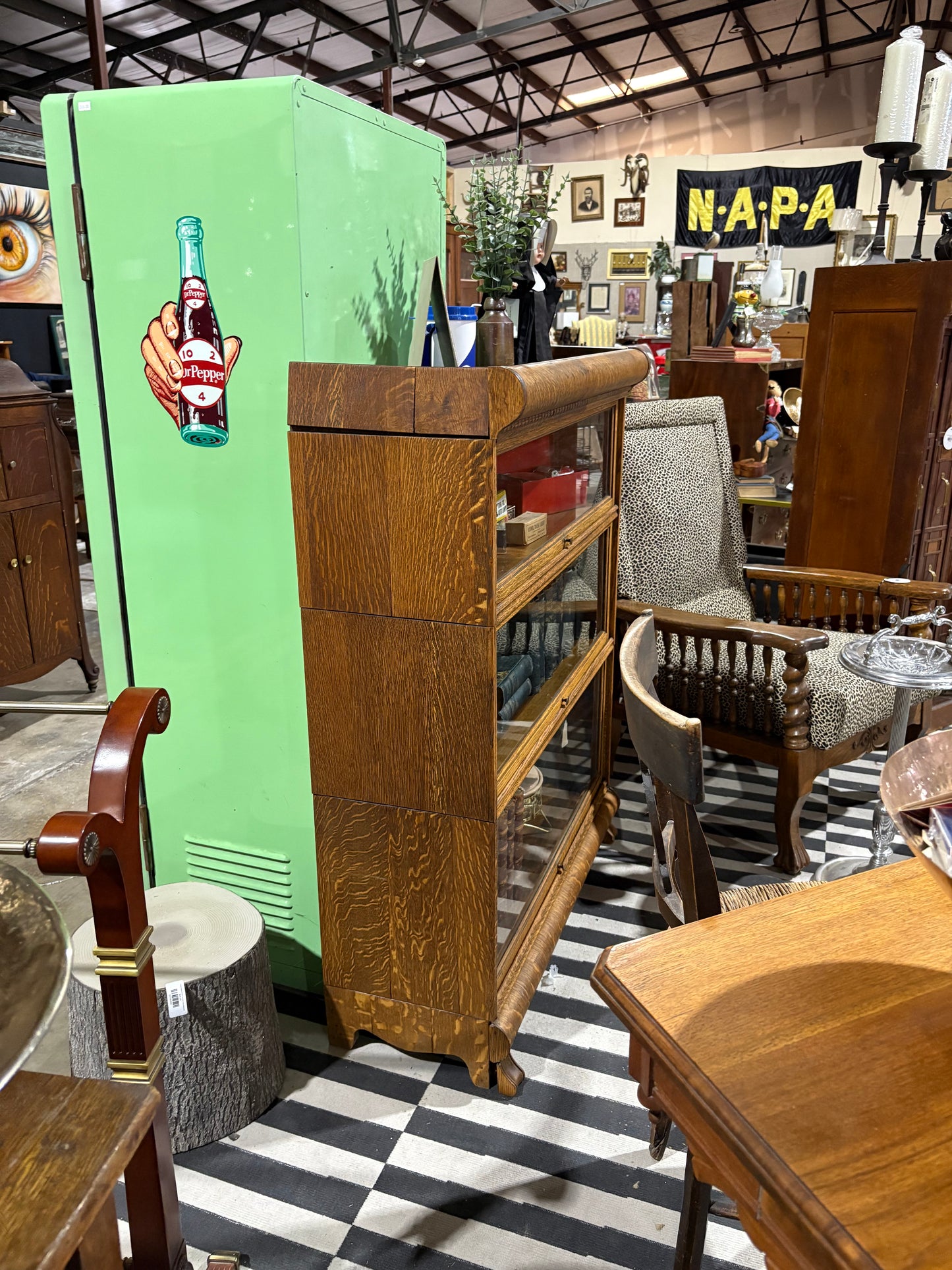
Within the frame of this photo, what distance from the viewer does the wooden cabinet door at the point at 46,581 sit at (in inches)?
150

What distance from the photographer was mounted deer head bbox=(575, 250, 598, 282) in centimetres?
1132

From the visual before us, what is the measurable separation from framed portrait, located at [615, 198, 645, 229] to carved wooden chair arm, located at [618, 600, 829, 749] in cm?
1034

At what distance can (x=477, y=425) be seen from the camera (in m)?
1.52

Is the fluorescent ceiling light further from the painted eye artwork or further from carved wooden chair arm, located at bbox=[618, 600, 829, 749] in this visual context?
carved wooden chair arm, located at bbox=[618, 600, 829, 749]

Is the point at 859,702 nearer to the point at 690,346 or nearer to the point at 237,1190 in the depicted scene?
the point at 237,1190

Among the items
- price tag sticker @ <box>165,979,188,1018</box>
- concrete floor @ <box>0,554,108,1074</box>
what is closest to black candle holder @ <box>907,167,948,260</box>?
price tag sticker @ <box>165,979,188,1018</box>

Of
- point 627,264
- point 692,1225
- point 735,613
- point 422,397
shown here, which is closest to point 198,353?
point 422,397

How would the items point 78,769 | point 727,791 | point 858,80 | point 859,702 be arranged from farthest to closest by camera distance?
point 858,80, point 78,769, point 727,791, point 859,702

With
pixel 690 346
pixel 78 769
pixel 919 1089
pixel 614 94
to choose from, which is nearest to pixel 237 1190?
pixel 919 1089

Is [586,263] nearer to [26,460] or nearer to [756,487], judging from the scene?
[756,487]

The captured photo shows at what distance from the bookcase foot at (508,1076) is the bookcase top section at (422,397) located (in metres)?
1.22

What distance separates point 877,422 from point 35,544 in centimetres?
325

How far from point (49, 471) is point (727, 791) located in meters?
3.00

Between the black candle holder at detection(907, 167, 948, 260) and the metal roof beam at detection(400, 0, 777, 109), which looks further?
the metal roof beam at detection(400, 0, 777, 109)
